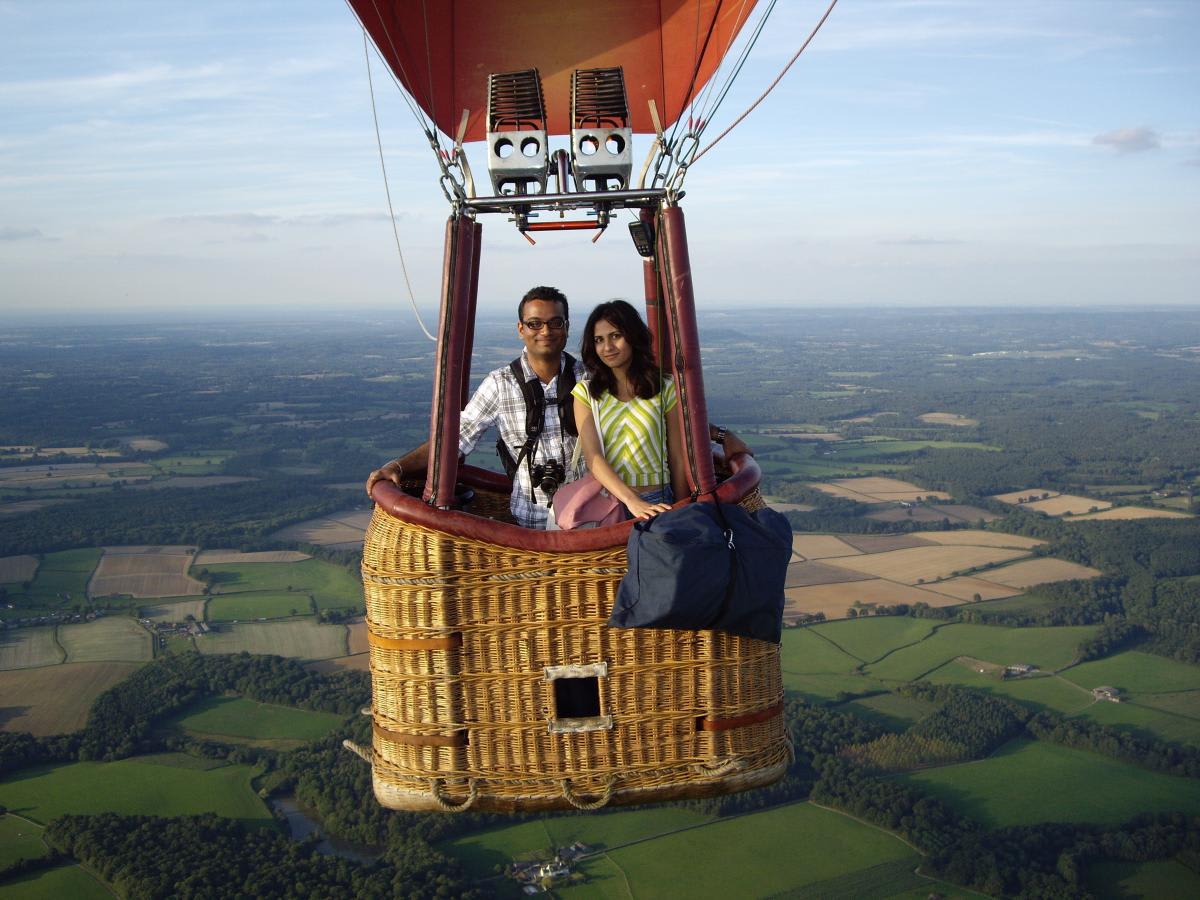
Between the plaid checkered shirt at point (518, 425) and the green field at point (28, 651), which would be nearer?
the plaid checkered shirt at point (518, 425)

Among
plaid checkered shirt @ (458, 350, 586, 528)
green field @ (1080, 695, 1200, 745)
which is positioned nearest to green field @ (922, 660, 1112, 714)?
green field @ (1080, 695, 1200, 745)

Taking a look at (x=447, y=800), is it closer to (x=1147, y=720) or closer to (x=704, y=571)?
(x=704, y=571)

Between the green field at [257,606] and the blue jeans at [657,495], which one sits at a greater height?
the blue jeans at [657,495]

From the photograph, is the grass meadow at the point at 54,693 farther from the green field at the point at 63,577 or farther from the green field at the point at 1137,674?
the green field at the point at 1137,674

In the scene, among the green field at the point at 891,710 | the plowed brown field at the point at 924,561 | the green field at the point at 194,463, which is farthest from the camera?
the green field at the point at 194,463

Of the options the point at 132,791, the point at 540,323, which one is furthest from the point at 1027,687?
the point at 540,323

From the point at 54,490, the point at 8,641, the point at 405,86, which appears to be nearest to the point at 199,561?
the point at 8,641

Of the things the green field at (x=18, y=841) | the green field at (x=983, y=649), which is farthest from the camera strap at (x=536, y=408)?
the green field at (x=983, y=649)
